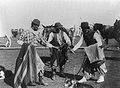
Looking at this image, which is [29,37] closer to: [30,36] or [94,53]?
[30,36]

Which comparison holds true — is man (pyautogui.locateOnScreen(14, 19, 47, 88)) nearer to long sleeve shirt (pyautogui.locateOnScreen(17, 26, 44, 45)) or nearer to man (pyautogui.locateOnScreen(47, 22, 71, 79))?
long sleeve shirt (pyautogui.locateOnScreen(17, 26, 44, 45))

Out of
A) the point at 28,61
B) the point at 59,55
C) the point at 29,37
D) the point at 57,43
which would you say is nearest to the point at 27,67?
the point at 28,61

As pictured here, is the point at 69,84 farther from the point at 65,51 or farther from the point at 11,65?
the point at 11,65

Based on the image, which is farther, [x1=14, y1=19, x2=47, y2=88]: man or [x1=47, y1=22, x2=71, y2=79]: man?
[x1=47, y1=22, x2=71, y2=79]: man

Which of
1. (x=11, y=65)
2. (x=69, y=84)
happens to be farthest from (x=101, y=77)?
(x=11, y=65)

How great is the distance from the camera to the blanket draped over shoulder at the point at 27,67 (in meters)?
7.40

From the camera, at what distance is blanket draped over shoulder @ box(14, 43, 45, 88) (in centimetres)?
740

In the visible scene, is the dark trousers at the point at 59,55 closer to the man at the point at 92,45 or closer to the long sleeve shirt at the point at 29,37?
the man at the point at 92,45

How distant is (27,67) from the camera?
293 inches

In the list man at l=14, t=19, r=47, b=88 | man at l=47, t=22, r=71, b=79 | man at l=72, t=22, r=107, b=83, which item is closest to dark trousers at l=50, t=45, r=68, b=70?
man at l=47, t=22, r=71, b=79

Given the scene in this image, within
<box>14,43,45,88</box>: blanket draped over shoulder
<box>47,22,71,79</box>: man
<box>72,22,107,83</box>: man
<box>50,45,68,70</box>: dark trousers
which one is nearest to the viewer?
<box>14,43,45,88</box>: blanket draped over shoulder

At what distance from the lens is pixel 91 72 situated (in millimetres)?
8211

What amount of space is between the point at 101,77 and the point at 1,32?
10.2ft

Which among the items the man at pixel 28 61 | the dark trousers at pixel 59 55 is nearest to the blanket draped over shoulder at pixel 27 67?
the man at pixel 28 61
